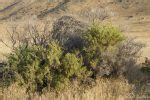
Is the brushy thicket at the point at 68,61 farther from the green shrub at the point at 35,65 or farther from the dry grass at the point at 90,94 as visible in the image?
the dry grass at the point at 90,94

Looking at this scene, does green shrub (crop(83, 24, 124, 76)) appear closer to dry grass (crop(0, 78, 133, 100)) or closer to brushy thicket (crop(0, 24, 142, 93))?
brushy thicket (crop(0, 24, 142, 93))

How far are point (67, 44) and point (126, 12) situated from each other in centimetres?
7131

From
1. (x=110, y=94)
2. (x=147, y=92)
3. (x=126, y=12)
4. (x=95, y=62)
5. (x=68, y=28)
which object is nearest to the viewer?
(x=110, y=94)

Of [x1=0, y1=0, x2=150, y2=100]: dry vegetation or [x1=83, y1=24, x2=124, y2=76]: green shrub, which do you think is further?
[x1=83, y1=24, x2=124, y2=76]: green shrub

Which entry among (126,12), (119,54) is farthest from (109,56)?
(126,12)

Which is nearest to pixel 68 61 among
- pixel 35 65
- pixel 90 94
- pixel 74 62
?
pixel 74 62

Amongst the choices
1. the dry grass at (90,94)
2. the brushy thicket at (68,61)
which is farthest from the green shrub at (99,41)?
the dry grass at (90,94)

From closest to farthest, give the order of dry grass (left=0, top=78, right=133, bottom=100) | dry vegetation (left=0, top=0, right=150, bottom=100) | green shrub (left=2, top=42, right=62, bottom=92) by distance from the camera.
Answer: dry grass (left=0, top=78, right=133, bottom=100), dry vegetation (left=0, top=0, right=150, bottom=100), green shrub (left=2, top=42, right=62, bottom=92)

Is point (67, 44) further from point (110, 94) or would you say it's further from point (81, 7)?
point (81, 7)

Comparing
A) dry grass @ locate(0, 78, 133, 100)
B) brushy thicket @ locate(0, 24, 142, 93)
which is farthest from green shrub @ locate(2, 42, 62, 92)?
dry grass @ locate(0, 78, 133, 100)

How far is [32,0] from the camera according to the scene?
11144 cm

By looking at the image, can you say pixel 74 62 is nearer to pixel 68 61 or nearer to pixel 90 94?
pixel 68 61

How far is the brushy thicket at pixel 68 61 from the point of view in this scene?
12.7 m

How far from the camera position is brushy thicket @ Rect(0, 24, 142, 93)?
41.7ft
